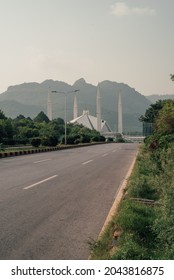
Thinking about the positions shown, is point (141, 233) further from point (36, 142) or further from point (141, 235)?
point (36, 142)

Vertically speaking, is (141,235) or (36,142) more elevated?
(36,142)

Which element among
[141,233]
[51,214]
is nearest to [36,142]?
[51,214]

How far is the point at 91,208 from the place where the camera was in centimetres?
941

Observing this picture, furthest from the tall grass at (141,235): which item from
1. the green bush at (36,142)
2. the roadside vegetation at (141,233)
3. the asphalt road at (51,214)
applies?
the green bush at (36,142)

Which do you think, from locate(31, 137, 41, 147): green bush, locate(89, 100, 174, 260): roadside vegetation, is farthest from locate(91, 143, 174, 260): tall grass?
locate(31, 137, 41, 147): green bush

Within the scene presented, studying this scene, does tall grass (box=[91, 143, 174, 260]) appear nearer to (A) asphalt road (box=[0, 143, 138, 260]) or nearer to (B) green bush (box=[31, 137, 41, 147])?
(A) asphalt road (box=[0, 143, 138, 260])

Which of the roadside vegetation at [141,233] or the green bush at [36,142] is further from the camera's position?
the green bush at [36,142]

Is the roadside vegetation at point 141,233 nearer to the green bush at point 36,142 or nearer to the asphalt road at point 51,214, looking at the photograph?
the asphalt road at point 51,214

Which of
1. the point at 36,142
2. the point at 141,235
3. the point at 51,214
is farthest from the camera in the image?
the point at 36,142

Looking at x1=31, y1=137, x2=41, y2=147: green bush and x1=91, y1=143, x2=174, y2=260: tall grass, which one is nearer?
x1=91, y1=143, x2=174, y2=260: tall grass

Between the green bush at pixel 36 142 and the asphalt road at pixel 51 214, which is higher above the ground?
the green bush at pixel 36 142

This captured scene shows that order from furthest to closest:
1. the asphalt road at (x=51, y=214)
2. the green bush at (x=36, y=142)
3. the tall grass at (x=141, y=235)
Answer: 1. the green bush at (x=36, y=142)
2. the asphalt road at (x=51, y=214)
3. the tall grass at (x=141, y=235)

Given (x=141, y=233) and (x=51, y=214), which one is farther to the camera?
(x=51, y=214)
